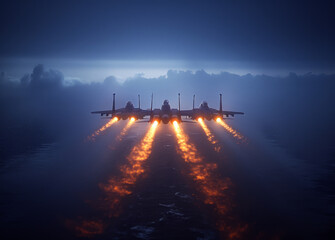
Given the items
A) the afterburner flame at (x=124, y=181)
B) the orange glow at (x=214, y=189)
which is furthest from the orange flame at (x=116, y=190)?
the orange glow at (x=214, y=189)

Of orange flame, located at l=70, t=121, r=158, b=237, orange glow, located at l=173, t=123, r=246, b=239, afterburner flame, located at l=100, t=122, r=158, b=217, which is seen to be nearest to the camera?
orange flame, located at l=70, t=121, r=158, b=237

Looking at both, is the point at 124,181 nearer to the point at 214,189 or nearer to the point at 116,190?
the point at 116,190

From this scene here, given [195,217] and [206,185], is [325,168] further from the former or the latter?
[195,217]

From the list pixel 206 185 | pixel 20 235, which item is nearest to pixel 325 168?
pixel 206 185

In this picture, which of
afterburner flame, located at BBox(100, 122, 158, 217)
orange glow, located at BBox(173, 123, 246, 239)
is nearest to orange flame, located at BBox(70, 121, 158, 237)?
afterburner flame, located at BBox(100, 122, 158, 217)

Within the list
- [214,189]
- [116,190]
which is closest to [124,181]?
[116,190]

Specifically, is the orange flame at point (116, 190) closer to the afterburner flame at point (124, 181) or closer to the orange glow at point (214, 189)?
the afterburner flame at point (124, 181)

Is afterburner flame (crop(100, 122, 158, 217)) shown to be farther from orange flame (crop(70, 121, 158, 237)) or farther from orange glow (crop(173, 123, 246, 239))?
orange glow (crop(173, 123, 246, 239))

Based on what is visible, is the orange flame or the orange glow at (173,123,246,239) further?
the orange glow at (173,123,246,239)
